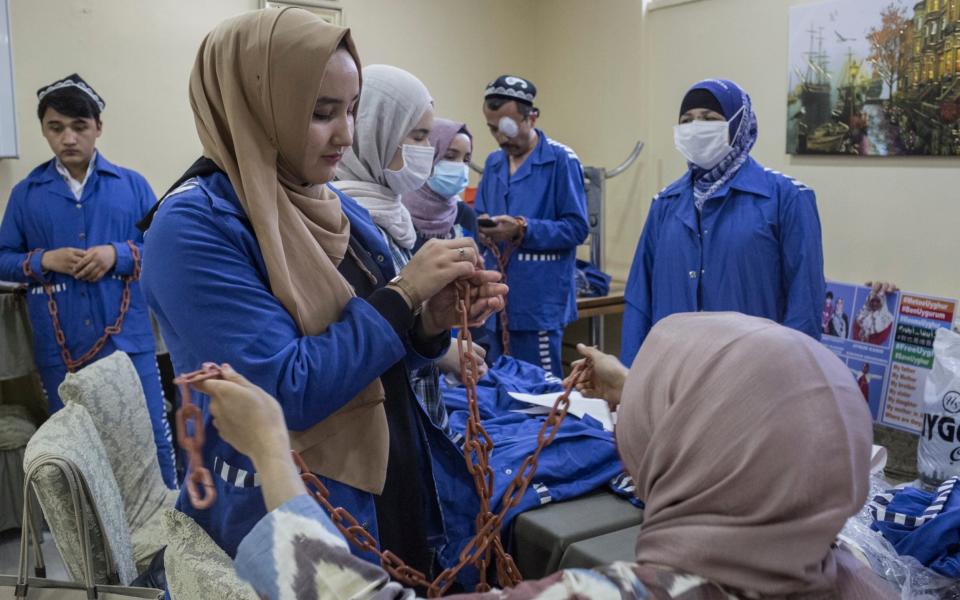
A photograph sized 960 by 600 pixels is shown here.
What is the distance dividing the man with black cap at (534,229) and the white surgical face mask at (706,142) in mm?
1122

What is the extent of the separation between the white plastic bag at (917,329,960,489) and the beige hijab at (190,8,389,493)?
265cm

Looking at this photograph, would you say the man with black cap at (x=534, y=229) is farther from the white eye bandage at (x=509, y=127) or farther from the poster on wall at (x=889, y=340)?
the poster on wall at (x=889, y=340)

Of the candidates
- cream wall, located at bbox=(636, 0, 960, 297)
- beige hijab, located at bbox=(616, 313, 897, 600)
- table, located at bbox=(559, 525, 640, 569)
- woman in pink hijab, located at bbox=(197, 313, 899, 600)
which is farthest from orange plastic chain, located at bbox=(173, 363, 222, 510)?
cream wall, located at bbox=(636, 0, 960, 297)

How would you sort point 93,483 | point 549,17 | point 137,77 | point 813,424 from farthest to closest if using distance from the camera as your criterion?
point 549,17 → point 137,77 → point 93,483 → point 813,424

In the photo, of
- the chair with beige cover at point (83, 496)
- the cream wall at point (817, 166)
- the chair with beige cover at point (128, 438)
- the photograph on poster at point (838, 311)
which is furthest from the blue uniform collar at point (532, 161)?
the chair with beige cover at point (83, 496)

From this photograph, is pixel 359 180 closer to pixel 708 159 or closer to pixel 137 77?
pixel 708 159

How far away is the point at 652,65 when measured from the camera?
17.6ft

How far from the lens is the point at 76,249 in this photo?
3637mm

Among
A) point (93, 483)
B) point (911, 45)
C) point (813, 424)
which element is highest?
point (911, 45)

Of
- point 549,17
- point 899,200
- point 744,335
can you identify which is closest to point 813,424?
point 744,335

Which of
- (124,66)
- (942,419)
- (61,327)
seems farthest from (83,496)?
(124,66)

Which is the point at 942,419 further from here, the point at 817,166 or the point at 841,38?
the point at 841,38

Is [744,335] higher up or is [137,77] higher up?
[137,77]

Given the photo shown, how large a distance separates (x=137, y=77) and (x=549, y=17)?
9.44 feet
